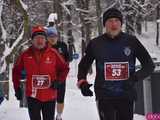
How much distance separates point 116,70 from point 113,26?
47 centimetres

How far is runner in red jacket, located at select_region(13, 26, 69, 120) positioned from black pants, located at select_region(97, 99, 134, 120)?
1.77 metres

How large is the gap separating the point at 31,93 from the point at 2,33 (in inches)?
289

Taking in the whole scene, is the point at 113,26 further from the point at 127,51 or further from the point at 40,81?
the point at 40,81

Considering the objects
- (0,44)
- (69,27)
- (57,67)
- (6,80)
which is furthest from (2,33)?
(69,27)

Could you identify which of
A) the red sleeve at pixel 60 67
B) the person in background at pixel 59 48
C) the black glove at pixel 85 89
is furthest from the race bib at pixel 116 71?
the person in background at pixel 59 48

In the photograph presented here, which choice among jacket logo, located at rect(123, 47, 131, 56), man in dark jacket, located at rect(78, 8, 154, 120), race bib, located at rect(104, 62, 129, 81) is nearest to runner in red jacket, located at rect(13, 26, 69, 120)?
man in dark jacket, located at rect(78, 8, 154, 120)

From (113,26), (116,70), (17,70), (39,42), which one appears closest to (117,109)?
(116,70)

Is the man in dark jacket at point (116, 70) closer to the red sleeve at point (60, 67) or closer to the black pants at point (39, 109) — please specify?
the black pants at point (39, 109)

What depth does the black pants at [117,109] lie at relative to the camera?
5885mm

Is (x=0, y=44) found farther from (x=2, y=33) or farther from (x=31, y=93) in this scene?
(x=31, y=93)

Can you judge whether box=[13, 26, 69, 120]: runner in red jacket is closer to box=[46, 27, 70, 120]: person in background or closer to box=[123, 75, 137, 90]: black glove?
box=[123, 75, 137, 90]: black glove

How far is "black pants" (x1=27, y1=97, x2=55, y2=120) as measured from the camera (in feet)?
24.6

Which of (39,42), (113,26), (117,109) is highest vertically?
(113,26)

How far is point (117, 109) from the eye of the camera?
19.4ft
